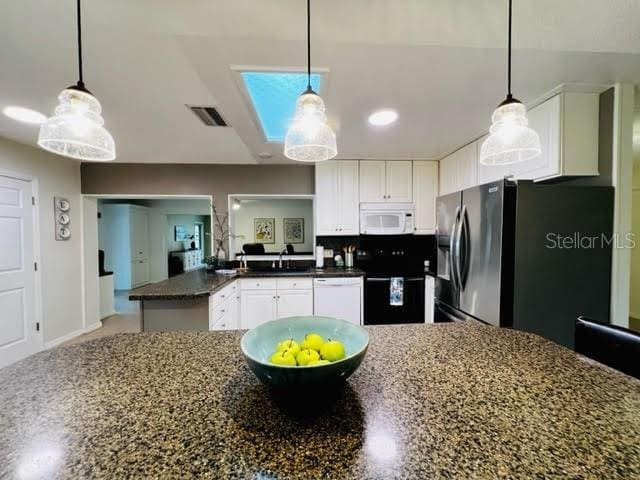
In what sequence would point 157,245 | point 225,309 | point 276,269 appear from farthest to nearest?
point 157,245, point 276,269, point 225,309

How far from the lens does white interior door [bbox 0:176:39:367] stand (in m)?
2.79

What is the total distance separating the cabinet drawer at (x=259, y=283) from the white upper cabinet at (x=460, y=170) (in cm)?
241

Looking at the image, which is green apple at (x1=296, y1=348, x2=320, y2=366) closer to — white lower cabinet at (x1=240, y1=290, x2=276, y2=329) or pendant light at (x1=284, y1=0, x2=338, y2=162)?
pendant light at (x1=284, y1=0, x2=338, y2=162)

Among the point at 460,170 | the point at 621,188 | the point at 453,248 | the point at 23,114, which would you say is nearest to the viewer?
the point at 621,188

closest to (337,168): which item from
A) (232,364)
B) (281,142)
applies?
(281,142)

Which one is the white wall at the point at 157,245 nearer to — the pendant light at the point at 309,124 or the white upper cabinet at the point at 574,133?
the pendant light at the point at 309,124

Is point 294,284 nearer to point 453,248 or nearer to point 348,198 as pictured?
point 348,198

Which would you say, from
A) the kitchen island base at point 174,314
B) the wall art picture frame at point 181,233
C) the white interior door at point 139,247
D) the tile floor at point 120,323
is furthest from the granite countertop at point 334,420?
the wall art picture frame at point 181,233

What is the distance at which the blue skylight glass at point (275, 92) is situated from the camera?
5.45 ft

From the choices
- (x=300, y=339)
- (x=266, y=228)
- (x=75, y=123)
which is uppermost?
(x=75, y=123)

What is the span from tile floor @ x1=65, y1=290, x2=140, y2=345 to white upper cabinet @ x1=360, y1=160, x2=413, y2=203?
12.0ft

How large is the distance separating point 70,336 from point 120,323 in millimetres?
684

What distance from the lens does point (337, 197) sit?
350cm

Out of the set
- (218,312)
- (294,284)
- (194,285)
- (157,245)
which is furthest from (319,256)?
(157,245)
